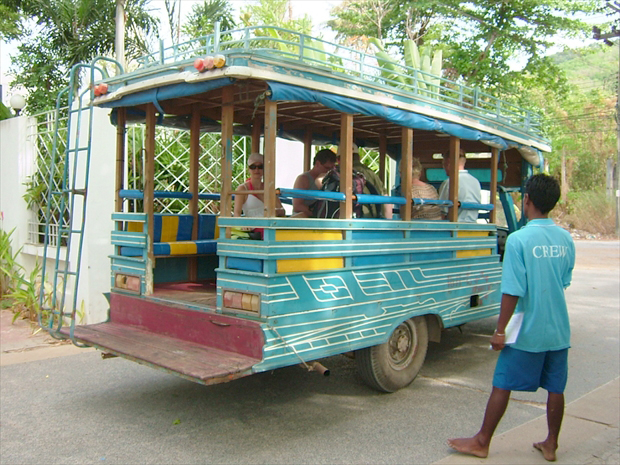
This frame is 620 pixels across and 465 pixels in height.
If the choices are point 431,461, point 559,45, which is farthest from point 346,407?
point 559,45

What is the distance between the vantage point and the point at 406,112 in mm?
4895

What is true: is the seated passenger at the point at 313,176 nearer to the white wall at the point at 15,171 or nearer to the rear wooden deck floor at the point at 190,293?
the rear wooden deck floor at the point at 190,293

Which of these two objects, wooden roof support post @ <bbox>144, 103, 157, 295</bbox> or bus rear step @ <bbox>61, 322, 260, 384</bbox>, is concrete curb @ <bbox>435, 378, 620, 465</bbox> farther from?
wooden roof support post @ <bbox>144, 103, 157, 295</bbox>

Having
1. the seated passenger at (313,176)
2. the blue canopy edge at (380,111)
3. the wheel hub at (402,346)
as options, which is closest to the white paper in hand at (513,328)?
the wheel hub at (402,346)

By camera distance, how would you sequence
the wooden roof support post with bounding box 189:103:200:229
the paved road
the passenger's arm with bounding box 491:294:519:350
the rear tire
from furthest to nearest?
the wooden roof support post with bounding box 189:103:200:229
the rear tire
the paved road
the passenger's arm with bounding box 491:294:519:350

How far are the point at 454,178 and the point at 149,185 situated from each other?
283cm

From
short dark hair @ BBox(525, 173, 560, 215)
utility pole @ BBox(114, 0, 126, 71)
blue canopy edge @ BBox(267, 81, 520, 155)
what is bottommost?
short dark hair @ BBox(525, 173, 560, 215)

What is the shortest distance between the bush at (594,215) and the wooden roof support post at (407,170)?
24602 mm

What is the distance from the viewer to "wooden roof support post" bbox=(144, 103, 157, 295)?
4.77 meters

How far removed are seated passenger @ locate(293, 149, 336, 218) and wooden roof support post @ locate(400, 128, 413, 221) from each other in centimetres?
76

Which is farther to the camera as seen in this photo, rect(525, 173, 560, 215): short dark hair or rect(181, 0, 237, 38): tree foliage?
rect(181, 0, 237, 38): tree foliage

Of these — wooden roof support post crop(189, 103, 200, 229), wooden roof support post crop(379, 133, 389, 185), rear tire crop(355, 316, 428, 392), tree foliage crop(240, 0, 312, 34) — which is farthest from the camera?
tree foliage crop(240, 0, 312, 34)

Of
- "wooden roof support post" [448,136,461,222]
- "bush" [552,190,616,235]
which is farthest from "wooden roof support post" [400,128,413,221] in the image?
"bush" [552,190,616,235]

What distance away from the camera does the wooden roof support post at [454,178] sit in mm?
5676
